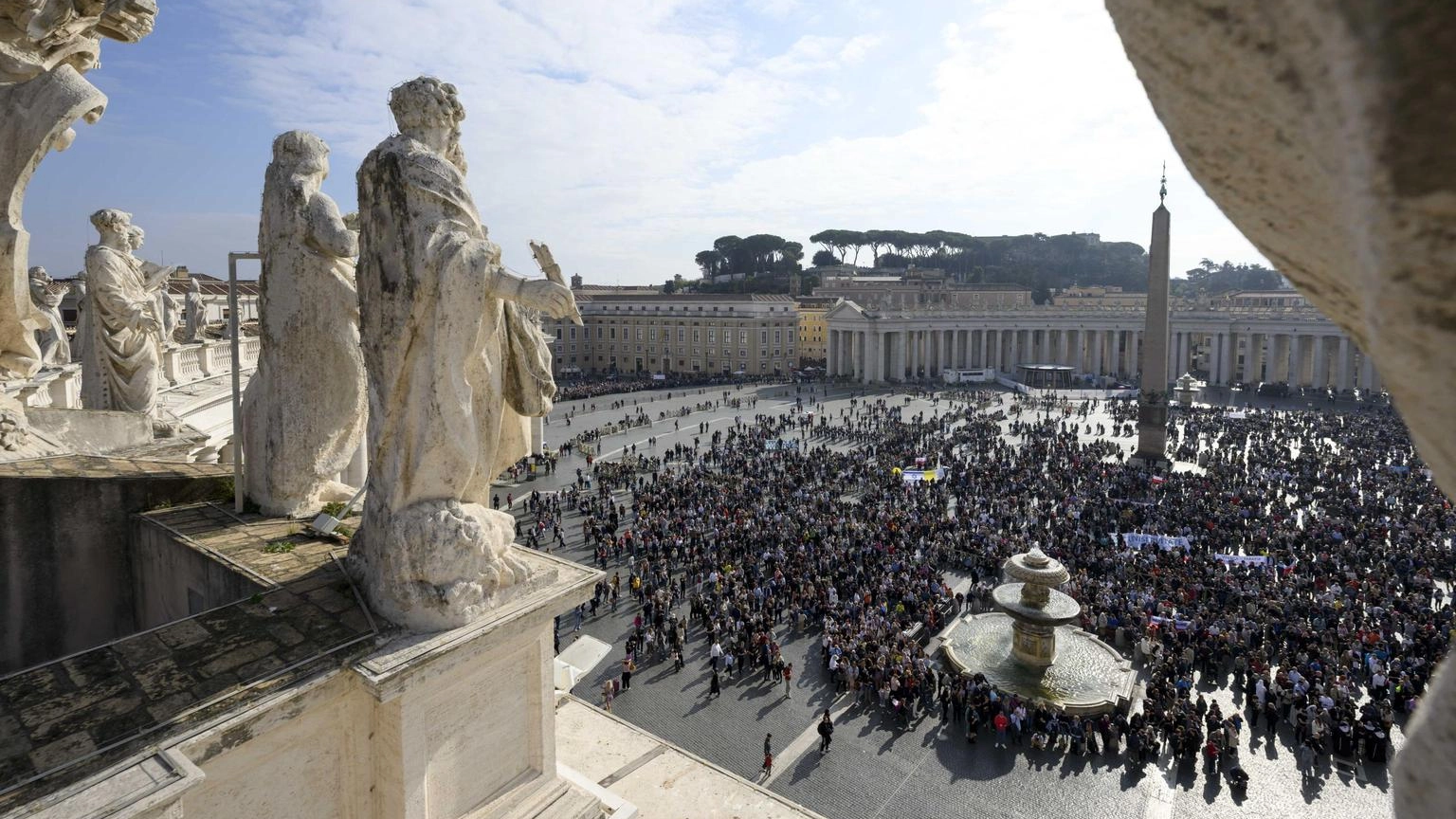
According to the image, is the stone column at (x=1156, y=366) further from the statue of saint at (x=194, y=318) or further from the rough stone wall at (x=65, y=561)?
the rough stone wall at (x=65, y=561)

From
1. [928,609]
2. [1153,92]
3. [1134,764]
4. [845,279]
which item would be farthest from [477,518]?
[845,279]

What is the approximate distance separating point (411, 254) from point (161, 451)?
5.15 meters

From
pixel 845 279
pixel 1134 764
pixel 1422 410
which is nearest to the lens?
pixel 1422 410

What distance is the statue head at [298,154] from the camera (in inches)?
198

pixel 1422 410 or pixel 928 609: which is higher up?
pixel 1422 410

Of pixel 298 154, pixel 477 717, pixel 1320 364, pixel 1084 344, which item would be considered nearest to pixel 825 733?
pixel 477 717

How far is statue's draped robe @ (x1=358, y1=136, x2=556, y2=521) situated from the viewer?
383cm

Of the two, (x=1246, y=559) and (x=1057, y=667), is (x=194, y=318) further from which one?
(x=1246, y=559)

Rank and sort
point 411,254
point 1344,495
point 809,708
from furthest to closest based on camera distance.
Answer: point 1344,495
point 809,708
point 411,254

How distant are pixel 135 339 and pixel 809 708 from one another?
389 inches

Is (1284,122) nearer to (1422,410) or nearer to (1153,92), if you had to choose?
(1153,92)

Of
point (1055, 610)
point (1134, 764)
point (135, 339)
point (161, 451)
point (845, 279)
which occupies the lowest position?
point (1134, 764)

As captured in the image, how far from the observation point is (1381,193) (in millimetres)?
659

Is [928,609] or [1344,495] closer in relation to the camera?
[928,609]
